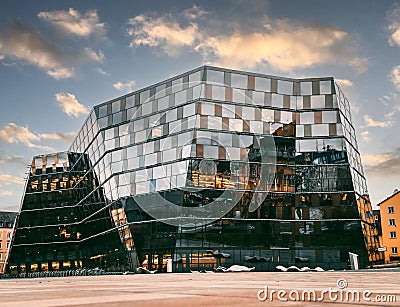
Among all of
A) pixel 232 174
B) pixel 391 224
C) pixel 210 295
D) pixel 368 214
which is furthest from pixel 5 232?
pixel 210 295

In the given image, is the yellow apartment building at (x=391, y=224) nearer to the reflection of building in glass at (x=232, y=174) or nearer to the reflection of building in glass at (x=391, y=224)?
the reflection of building in glass at (x=391, y=224)

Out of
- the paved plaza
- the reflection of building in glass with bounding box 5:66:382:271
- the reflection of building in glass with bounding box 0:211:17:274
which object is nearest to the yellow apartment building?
the reflection of building in glass with bounding box 5:66:382:271

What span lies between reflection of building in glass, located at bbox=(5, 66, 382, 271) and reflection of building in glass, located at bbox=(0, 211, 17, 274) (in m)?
75.0

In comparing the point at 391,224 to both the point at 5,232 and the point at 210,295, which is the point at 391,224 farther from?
the point at 5,232

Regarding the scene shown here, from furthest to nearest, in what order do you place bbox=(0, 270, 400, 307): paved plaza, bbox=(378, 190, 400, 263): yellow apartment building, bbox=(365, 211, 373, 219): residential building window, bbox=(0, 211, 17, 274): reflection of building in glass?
bbox=(0, 211, 17, 274): reflection of building in glass < bbox=(378, 190, 400, 263): yellow apartment building < bbox=(365, 211, 373, 219): residential building window < bbox=(0, 270, 400, 307): paved plaza

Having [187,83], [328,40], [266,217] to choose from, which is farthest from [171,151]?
[328,40]

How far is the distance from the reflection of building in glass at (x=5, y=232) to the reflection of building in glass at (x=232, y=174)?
75.0m

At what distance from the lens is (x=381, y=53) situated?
159ft

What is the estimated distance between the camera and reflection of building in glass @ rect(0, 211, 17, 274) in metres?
118

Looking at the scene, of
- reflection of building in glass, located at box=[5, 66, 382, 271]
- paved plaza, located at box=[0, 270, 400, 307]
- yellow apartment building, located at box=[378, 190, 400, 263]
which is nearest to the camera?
paved plaza, located at box=[0, 270, 400, 307]

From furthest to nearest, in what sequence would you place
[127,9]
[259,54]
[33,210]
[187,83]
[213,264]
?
[33,210] < [259,54] < [187,83] < [213,264] < [127,9]

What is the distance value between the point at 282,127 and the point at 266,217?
918 centimetres

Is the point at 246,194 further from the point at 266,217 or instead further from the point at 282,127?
the point at 282,127

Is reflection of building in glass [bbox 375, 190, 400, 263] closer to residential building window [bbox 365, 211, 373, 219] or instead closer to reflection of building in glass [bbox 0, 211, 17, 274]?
residential building window [bbox 365, 211, 373, 219]
